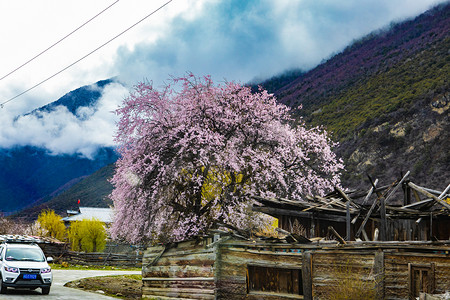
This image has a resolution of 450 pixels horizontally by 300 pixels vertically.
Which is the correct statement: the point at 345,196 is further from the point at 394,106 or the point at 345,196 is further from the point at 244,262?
the point at 394,106

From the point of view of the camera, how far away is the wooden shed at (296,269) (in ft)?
42.1

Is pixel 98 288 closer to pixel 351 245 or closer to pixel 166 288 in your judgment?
pixel 166 288

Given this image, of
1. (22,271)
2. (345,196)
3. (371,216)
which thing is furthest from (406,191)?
(22,271)

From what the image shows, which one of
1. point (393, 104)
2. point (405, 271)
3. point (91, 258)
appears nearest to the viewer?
point (405, 271)

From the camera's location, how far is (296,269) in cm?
1546

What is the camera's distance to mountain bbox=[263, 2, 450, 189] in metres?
56.9

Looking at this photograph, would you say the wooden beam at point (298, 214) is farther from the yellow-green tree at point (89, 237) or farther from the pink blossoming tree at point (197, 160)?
the yellow-green tree at point (89, 237)

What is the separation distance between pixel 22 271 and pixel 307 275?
36.7 feet

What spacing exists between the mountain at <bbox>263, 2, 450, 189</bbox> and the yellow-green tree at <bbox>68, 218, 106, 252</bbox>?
34682mm

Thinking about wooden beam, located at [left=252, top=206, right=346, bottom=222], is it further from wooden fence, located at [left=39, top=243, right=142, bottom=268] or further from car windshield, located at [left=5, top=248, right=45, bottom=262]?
wooden fence, located at [left=39, top=243, right=142, bottom=268]

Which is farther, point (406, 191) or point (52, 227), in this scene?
point (52, 227)

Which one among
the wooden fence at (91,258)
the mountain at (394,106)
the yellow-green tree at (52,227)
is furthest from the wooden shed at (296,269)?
the yellow-green tree at (52,227)

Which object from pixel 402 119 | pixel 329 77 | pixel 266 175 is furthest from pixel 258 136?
pixel 329 77

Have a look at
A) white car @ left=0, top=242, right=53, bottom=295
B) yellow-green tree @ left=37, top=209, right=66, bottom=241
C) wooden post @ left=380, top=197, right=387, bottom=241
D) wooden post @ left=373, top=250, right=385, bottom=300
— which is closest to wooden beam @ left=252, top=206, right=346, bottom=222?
wooden post @ left=380, top=197, right=387, bottom=241
